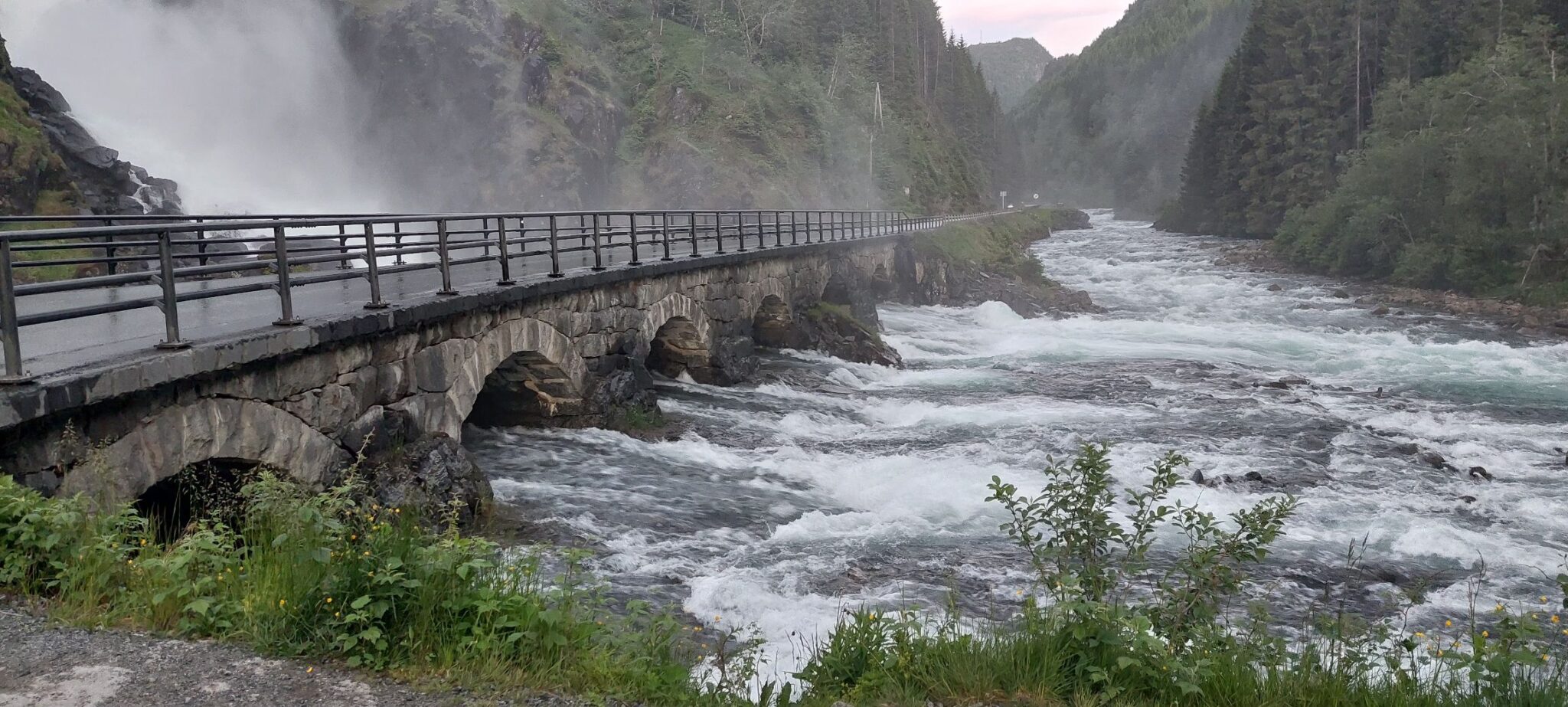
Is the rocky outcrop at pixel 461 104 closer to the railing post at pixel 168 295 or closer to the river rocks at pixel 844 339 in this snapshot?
the river rocks at pixel 844 339

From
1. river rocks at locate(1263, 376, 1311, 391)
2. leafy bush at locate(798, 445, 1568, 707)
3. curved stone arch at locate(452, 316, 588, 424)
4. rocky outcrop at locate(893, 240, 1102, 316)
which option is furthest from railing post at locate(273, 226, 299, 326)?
rocky outcrop at locate(893, 240, 1102, 316)

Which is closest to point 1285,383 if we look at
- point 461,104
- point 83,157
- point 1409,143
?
point 1409,143

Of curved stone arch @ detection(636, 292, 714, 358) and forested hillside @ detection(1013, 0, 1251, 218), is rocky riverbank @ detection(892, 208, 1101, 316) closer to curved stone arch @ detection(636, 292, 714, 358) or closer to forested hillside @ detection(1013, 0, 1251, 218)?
curved stone arch @ detection(636, 292, 714, 358)

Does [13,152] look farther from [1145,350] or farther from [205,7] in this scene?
[205,7]

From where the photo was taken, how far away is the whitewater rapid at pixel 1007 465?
925 centimetres

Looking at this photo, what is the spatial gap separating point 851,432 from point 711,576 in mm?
6646

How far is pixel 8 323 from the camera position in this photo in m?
5.61

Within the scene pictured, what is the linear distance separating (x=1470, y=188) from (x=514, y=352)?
32.0m

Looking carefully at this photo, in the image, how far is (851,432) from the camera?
15320 mm

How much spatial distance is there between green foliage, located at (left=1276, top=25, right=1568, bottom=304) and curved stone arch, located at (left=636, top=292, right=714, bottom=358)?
25041 millimetres

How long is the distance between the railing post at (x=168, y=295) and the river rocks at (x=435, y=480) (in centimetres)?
222

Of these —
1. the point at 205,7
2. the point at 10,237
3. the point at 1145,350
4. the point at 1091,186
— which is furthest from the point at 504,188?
the point at 1091,186

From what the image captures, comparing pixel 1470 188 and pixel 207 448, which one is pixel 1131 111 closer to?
pixel 1470 188

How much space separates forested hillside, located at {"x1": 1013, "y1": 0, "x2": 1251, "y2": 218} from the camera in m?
121
